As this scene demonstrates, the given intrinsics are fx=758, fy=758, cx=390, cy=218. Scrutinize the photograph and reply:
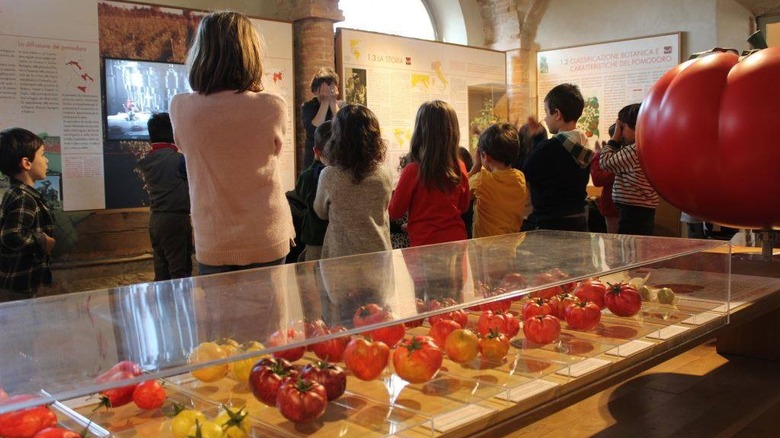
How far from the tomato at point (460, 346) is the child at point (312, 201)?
75.6 inches

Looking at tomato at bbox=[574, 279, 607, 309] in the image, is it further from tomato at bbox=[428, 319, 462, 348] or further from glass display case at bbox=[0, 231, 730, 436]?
tomato at bbox=[428, 319, 462, 348]

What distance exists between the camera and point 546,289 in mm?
1583

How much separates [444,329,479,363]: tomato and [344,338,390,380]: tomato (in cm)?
17

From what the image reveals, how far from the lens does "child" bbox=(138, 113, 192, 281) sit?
4215mm

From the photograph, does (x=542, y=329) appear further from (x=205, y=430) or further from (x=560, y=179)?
(x=560, y=179)

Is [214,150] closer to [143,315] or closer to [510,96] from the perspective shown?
[143,315]

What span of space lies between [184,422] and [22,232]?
2.48 m

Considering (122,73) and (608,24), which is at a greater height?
(608,24)

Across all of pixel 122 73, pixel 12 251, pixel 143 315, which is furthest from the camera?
pixel 122 73

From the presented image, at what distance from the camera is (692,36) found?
25.2ft

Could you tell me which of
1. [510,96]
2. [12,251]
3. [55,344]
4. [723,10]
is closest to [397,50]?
[510,96]

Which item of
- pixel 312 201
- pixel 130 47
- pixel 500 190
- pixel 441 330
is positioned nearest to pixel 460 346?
pixel 441 330

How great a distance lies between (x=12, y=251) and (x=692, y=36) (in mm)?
6782

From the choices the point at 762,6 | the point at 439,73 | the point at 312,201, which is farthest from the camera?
the point at 762,6
